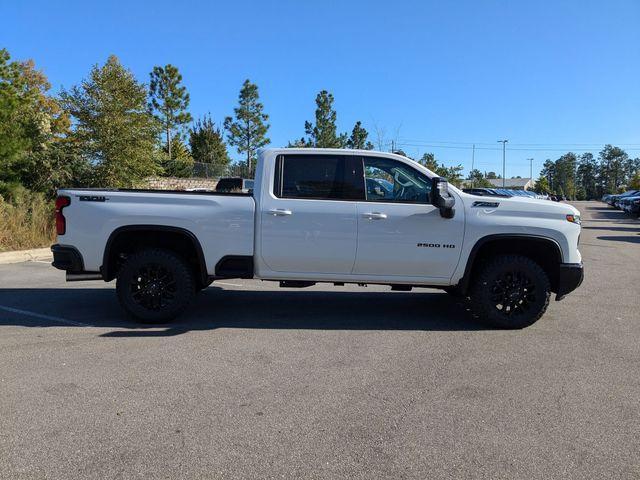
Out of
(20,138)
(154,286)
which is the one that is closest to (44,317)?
(154,286)

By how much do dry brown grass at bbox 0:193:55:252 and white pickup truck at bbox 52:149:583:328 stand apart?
6.75 meters

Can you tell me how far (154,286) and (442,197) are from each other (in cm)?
341

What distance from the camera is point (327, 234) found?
567 cm

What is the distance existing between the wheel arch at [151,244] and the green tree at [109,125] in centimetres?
1098

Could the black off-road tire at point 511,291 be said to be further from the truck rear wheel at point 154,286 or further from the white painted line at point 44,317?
the white painted line at point 44,317

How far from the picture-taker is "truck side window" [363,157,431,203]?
5.77 meters

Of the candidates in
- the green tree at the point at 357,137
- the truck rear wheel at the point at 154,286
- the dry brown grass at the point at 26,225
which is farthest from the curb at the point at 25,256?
the green tree at the point at 357,137

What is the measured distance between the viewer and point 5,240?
11.2 metres

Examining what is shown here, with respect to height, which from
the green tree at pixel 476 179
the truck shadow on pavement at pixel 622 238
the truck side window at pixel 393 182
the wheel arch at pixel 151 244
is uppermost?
the green tree at pixel 476 179

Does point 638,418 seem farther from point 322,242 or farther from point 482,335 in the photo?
point 322,242

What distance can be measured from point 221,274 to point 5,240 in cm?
799

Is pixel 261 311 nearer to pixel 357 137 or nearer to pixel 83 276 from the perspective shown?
pixel 83 276

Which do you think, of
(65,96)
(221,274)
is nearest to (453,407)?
(221,274)

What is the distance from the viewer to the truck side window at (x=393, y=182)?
18.9 feet
